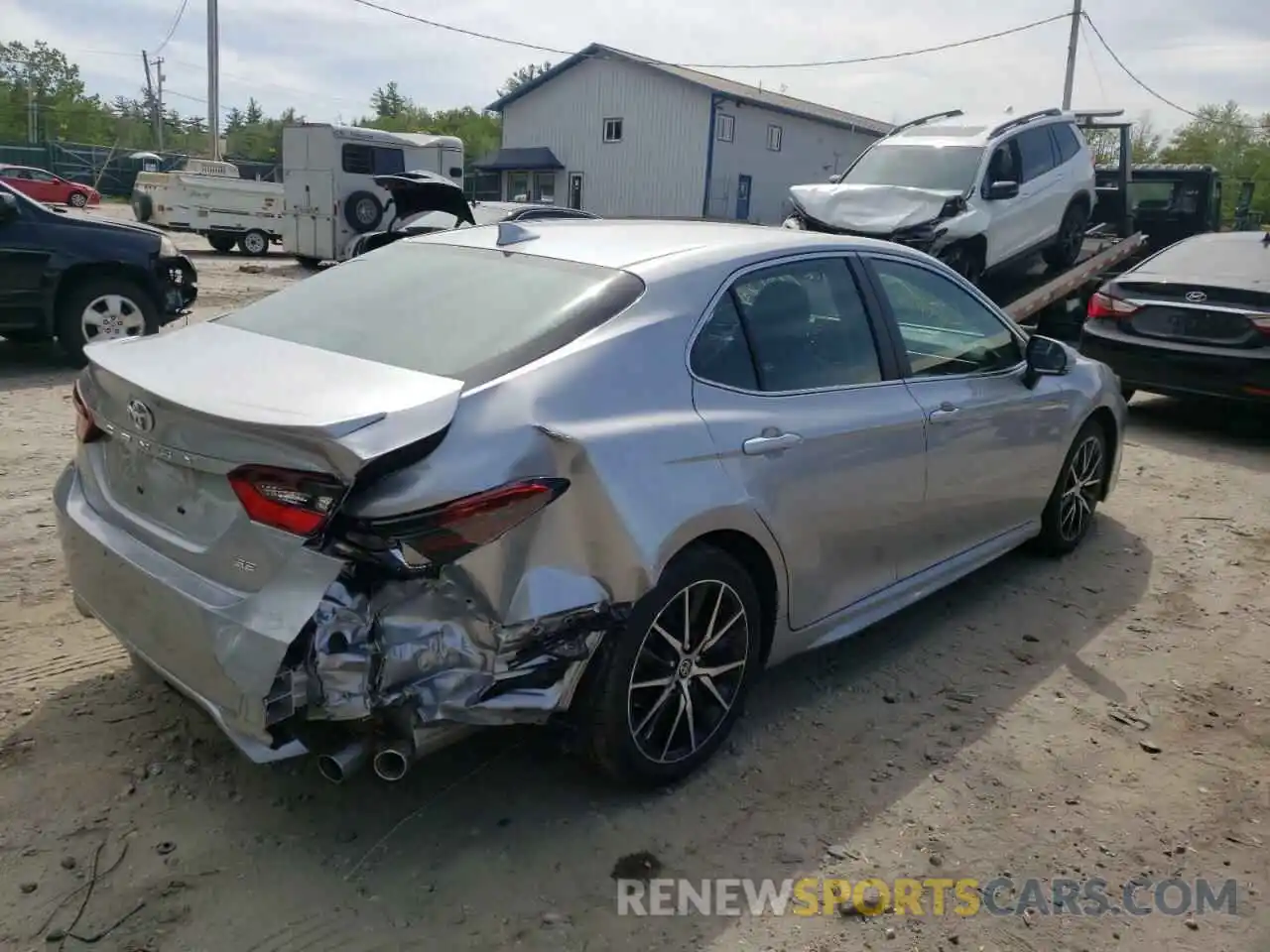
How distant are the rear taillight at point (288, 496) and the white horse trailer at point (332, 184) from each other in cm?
1839

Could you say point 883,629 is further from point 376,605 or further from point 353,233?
point 353,233

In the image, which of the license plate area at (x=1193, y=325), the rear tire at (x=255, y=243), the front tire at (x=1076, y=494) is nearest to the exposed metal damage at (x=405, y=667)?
the front tire at (x=1076, y=494)

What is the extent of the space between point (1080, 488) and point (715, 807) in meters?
3.18

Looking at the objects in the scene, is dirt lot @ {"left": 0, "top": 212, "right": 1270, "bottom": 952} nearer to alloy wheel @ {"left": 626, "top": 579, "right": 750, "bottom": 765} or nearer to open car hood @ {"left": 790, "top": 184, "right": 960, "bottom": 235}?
alloy wheel @ {"left": 626, "top": 579, "right": 750, "bottom": 765}

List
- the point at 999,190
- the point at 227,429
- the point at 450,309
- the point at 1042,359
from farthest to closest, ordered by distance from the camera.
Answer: the point at 999,190
the point at 1042,359
the point at 450,309
the point at 227,429

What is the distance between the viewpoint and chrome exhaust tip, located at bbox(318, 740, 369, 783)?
7.94 feet

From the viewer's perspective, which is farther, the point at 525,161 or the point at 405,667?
the point at 525,161

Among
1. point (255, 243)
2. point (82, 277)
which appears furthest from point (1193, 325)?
point (255, 243)

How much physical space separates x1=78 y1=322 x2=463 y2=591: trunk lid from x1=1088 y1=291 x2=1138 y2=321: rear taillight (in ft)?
24.3

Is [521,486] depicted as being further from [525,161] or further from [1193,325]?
[525,161]

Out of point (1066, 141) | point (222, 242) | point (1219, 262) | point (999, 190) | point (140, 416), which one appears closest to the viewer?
point (140, 416)

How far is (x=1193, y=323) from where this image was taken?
26.0ft

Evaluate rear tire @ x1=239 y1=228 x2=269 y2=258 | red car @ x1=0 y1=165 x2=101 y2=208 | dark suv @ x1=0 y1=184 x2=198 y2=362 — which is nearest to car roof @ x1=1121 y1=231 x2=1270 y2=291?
dark suv @ x1=0 y1=184 x2=198 y2=362

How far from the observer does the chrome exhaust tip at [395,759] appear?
7.98 feet
